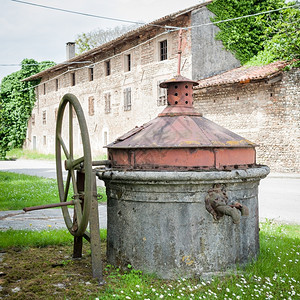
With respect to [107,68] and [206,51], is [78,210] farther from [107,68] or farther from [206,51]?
[107,68]

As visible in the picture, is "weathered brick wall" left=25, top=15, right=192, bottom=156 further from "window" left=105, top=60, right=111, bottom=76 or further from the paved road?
the paved road

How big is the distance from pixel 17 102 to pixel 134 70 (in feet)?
56.5

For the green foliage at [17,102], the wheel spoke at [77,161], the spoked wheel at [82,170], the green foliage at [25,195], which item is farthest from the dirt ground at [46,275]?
the green foliage at [17,102]

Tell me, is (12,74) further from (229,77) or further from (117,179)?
(117,179)

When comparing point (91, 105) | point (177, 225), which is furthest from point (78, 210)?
point (91, 105)

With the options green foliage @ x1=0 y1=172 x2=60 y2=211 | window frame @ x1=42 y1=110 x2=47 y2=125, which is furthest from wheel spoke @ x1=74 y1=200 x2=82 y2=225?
window frame @ x1=42 y1=110 x2=47 y2=125

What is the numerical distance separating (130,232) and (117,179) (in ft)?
1.61

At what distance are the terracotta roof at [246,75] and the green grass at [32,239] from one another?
1171 cm

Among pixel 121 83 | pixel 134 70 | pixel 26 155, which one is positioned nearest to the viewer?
pixel 134 70

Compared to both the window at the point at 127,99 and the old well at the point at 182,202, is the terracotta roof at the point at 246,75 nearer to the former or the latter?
the window at the point at 127,99

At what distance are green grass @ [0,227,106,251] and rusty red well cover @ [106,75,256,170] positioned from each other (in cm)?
166

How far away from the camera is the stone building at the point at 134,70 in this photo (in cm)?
1770

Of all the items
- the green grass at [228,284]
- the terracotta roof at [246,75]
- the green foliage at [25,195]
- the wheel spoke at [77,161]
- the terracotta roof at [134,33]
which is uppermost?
the terracotta roof at [134,33]

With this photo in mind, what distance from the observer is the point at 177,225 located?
12.0 ft
